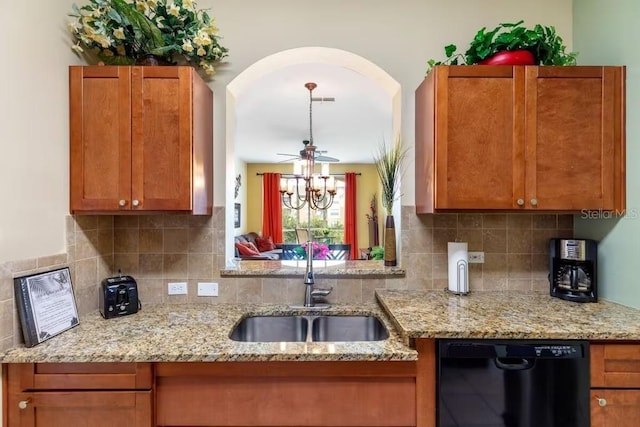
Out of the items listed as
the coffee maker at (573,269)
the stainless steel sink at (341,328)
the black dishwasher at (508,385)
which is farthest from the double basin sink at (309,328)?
the coffee maker at (573,269)

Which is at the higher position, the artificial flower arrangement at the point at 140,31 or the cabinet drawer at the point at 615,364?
the artificial flower arrangement at the point at 140,31

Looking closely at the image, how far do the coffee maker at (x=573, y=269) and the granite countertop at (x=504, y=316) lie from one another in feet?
0.18

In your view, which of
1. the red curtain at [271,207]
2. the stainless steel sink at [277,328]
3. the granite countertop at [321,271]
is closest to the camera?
the stainless steel sink at [277,328]

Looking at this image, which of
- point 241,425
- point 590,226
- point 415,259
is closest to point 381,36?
point 415,259

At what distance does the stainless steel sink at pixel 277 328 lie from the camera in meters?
1.93

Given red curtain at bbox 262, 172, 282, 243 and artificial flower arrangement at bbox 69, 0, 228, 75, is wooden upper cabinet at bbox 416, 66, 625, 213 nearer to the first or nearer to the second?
artificial flower arrangement at bbox 69, 0, 228, 75

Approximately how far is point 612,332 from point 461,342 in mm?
578

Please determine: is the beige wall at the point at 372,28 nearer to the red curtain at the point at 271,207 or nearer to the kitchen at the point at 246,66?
the kitchen at the point at 246,66

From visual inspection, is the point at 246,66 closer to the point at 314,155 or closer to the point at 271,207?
the point at 314,155

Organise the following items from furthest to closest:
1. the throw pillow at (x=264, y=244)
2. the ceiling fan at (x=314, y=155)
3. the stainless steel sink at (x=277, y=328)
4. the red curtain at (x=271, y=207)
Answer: the red curtain at (x=271, y=207) < the throw pillow at (x=264, y=244) < the ceiling fan at (x=314, y=155) < the stainless steel sink at (x=277, y=328)

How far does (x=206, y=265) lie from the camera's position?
81.8 inches

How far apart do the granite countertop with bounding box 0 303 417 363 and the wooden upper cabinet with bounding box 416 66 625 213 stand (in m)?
0.79

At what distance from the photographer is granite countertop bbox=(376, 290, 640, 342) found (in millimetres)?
1392

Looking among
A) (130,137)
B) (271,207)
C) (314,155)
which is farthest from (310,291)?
(271,207)
